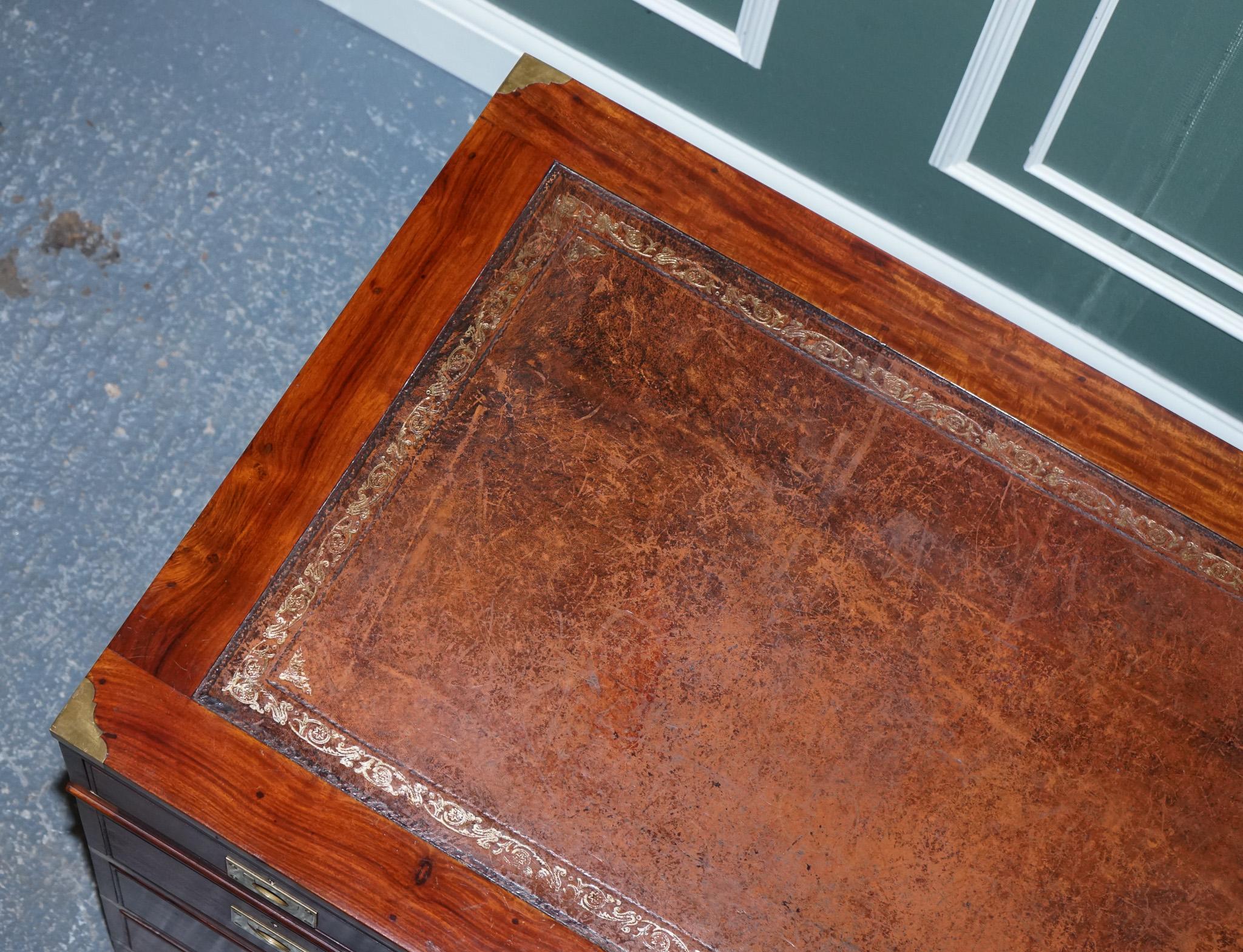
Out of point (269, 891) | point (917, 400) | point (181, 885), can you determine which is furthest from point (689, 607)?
point (181, 885)

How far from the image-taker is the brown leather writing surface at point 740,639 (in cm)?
122

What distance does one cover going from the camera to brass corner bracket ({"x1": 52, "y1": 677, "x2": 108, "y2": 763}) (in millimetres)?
1162

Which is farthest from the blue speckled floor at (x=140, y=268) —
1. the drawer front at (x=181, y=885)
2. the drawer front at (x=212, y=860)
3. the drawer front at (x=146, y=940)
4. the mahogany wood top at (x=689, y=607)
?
the mahogany wood top at (x=689, y=607)

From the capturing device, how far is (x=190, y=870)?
1330 millimetres

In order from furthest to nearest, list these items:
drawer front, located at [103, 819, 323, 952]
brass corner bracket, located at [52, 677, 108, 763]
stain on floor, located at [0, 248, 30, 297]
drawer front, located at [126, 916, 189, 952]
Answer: stain on floor, located at [0, 248, 30, 297] < drawer front, located at [126, 916, 189, 952] < drawer front, located at [103, 819, 323, 952] < brass corner bracket, located at [52, 677, 108, 763]

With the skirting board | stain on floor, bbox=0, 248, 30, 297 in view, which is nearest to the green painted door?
the skirting board

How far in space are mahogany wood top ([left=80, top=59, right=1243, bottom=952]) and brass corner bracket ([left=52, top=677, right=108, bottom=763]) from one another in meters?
0.02

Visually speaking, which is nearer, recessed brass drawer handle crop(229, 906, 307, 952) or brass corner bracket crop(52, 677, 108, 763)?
brass corner bracket crop(52, 677, 108, 763)

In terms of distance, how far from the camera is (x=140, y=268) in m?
1.98

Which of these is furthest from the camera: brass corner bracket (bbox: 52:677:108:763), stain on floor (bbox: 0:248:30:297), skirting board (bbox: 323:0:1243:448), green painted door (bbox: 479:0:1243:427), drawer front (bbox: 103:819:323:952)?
stain on floor (bbox: 0:248:30:297)

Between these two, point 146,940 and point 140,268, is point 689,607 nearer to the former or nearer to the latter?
point 146,940

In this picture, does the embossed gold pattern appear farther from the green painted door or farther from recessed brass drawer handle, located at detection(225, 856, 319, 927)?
recessed brass drawer handle, located at detection(225, 856, 319, 927)

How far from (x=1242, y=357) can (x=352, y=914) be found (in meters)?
1.36

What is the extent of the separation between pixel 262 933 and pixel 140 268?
1.10 m
